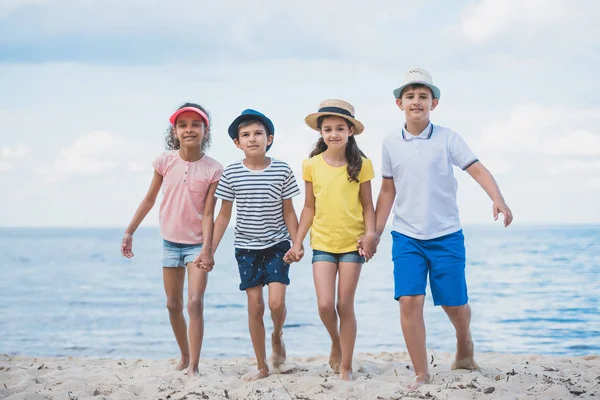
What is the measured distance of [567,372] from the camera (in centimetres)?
554

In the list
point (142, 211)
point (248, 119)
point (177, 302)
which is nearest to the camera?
Answer: point (248, 119)

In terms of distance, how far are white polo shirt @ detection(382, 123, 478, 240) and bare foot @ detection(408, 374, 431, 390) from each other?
3.33ft

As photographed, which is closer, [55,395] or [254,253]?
[55,395]

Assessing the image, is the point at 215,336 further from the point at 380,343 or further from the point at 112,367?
the point at 112,367

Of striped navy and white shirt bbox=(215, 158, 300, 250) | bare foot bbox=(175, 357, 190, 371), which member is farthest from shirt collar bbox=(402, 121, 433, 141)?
bare foot bbox=(175, 357, 190, 371)

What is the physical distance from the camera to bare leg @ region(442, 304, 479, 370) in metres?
5.13

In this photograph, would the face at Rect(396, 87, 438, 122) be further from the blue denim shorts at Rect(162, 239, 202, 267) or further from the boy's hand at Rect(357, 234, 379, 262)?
the blue denim shorts at Rect(162, 239, 202, 267)

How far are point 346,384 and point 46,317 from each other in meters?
11.8

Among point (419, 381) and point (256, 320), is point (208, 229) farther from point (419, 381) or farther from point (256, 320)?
point (419, 381)

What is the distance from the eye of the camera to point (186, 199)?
5449 mm

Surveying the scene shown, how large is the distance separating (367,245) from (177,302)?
5.90 ft

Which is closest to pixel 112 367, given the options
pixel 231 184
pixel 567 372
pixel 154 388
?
pixel 154 388

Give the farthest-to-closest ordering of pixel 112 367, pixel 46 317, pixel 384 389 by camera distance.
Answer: pixel 46 317
pixel 112 367
pixel 384 389


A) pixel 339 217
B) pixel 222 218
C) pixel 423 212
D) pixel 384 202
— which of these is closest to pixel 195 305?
pixel 222 218
